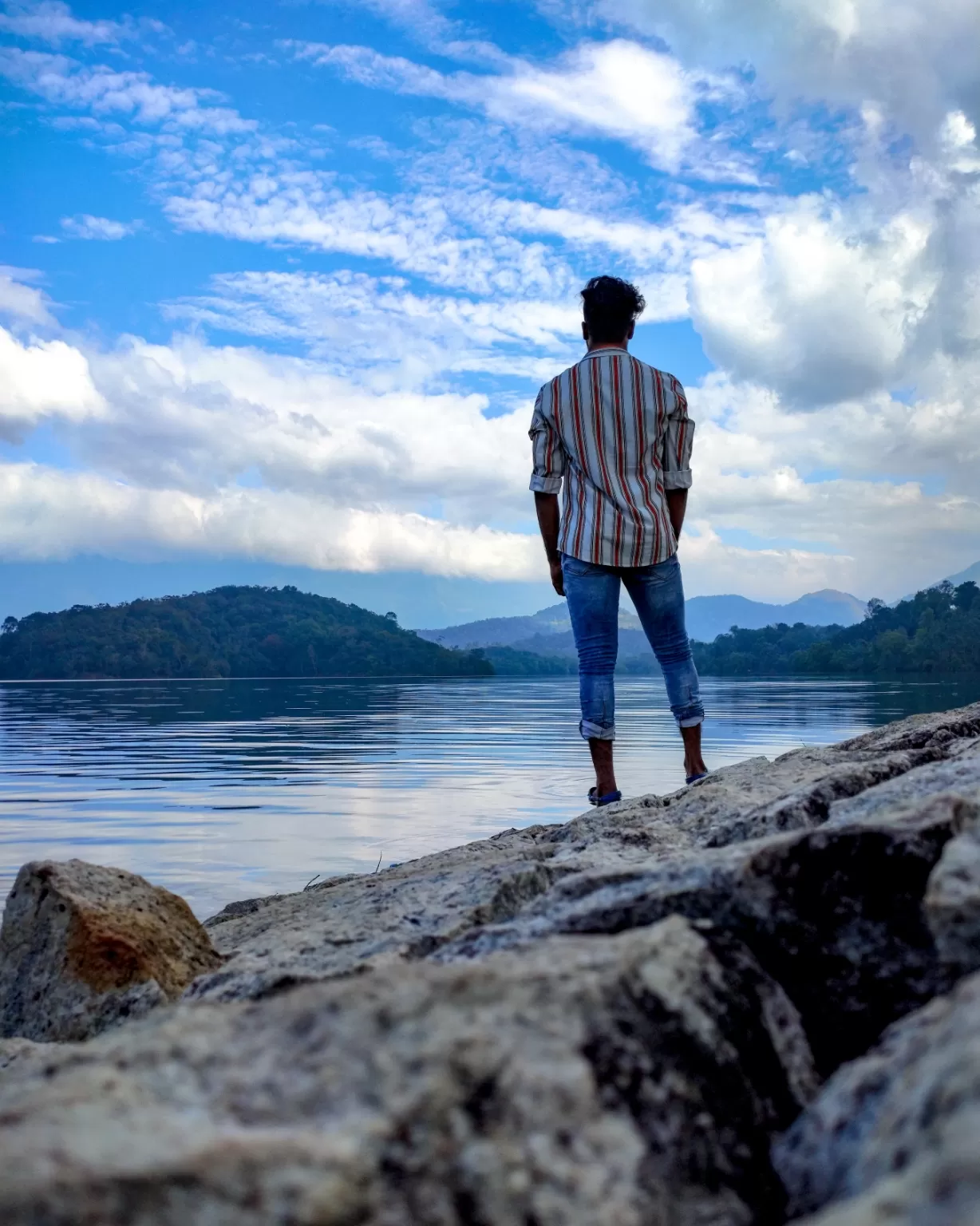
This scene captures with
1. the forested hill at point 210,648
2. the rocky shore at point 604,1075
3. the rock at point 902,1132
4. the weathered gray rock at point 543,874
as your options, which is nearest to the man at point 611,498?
the weathered gray rock at point 543,874

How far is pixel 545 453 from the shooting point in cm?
571

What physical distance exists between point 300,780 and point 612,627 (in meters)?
8.39

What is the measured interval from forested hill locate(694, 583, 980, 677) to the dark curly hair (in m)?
70.5

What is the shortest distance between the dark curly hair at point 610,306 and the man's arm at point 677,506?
0.88 m

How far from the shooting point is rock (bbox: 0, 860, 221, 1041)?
3361mm

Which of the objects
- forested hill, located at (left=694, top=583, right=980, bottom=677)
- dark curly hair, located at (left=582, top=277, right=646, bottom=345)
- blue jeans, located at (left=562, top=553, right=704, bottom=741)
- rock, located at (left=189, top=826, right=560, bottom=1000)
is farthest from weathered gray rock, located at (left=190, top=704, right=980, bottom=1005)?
forested hill, located at (left=694, top=583, right=980, bottom=677)

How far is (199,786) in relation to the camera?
490 inches

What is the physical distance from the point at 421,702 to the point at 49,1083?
131ft

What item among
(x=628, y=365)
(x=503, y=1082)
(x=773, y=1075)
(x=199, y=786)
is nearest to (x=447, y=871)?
(x=773, y=1075)

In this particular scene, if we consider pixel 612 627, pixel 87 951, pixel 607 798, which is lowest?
pixel 87 951

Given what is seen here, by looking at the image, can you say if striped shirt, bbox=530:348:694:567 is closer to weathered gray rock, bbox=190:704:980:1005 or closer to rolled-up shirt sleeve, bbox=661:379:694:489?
rolled-up shirt sleeve, bbox=661:379:694:489

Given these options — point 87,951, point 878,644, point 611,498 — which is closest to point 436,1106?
point 87,951

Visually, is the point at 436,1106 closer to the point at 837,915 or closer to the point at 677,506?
the point at 837,915

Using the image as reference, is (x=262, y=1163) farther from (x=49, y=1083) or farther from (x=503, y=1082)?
(x=49, y=1083)
